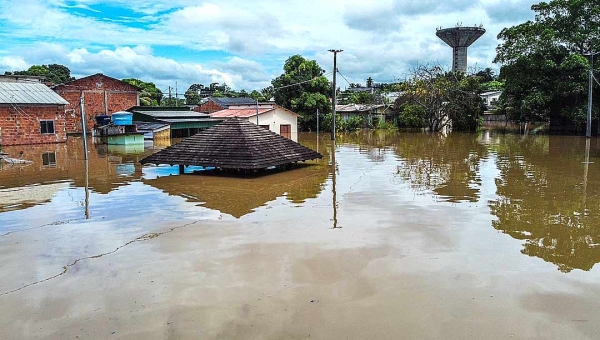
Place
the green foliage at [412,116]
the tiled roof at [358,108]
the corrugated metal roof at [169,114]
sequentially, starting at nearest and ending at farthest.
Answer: the corrugated metal roof at [169,114] → the green foliage at [412,116] → the tiled roof at [358,108]

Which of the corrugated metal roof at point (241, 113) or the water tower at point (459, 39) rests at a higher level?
the water tower at point (459, 39)

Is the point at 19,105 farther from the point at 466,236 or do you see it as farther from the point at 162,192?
the point at 466,236

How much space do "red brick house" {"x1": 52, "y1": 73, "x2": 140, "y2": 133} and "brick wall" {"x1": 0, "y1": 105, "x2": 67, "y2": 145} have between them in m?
8.56

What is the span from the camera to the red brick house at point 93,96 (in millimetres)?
39719

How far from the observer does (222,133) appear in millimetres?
16797

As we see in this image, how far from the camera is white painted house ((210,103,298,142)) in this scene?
3559cm

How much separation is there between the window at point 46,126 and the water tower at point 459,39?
201 ft

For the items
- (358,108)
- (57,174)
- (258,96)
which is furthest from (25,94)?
(358,108)

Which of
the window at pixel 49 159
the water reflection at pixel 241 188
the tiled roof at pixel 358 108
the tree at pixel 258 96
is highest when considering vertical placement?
the tree at pixel 258 96

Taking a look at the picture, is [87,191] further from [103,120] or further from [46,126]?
[103,120]

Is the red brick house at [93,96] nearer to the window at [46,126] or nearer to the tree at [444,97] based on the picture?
the window at [46,126]

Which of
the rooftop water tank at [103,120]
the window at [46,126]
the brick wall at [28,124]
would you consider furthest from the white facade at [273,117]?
the window at [46,126]

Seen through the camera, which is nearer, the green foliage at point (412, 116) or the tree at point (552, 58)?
the tree at point (552, 58)

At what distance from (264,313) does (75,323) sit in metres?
2.17
